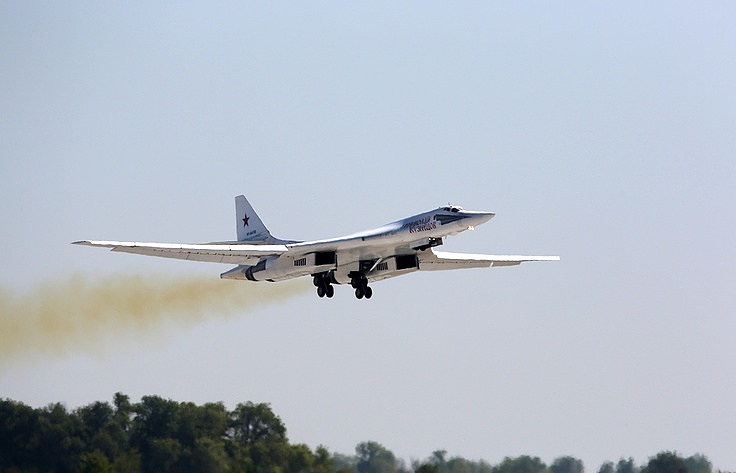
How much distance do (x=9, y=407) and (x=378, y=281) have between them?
12.8 meters

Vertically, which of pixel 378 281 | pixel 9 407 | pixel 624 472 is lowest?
pixel 624 472

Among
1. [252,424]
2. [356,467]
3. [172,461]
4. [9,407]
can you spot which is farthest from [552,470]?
[9,407]

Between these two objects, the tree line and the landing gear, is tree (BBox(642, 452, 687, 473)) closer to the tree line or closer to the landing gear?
the tree line

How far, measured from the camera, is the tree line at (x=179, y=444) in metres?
42.4

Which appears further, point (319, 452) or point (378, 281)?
point (378, 281)

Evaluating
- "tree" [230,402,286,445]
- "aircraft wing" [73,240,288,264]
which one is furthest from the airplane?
"tree" [230,402,286,445]

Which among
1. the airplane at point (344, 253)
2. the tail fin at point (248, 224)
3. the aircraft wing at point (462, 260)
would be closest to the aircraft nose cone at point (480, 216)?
the airplane at point (344, 253)

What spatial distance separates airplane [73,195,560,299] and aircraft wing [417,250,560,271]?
0.25ft

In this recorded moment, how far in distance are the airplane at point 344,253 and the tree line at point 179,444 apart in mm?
4919

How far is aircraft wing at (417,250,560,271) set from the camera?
170 feet

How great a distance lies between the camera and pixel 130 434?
46.7 m

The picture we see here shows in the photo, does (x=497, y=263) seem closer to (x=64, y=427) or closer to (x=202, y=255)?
(x=202, y=255)

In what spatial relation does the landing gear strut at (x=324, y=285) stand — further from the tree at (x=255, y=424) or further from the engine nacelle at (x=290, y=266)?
the tree at (x=255, y=424)

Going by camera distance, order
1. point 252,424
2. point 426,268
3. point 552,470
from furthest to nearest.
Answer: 1. point 426,268
2. point 552,470
3. point 252,424
